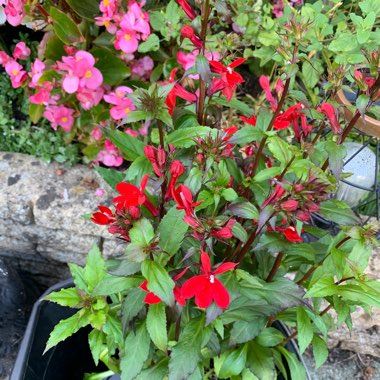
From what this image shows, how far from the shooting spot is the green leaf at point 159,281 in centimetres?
68

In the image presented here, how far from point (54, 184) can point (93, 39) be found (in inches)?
18.8

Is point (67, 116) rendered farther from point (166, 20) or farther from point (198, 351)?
point (198, 351)

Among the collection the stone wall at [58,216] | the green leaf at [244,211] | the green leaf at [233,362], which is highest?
the green leaf at [244,211]

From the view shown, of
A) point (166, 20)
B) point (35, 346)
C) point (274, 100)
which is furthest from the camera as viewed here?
point (166, 20)

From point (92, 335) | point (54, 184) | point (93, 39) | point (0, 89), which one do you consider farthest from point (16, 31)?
point (92, 335)

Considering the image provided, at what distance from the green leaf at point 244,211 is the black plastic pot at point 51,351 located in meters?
0.53

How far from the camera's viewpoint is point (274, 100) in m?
0.86

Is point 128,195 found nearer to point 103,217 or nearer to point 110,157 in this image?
point 103,217

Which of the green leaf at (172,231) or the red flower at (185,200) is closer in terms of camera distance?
the red flower at (185,200)

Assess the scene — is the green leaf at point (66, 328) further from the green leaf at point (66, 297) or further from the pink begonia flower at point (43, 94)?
the pink begonia flower at point (43, 94)

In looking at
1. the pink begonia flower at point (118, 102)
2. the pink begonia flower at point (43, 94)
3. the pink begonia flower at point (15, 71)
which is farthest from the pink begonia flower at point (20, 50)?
the pink begonia flower at point (118, 102)

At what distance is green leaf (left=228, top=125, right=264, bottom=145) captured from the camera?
0.75m

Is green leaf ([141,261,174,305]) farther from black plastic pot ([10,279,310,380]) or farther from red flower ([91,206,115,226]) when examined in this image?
black plastic pot ([10,279,310,380])

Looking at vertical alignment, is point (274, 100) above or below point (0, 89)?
above
